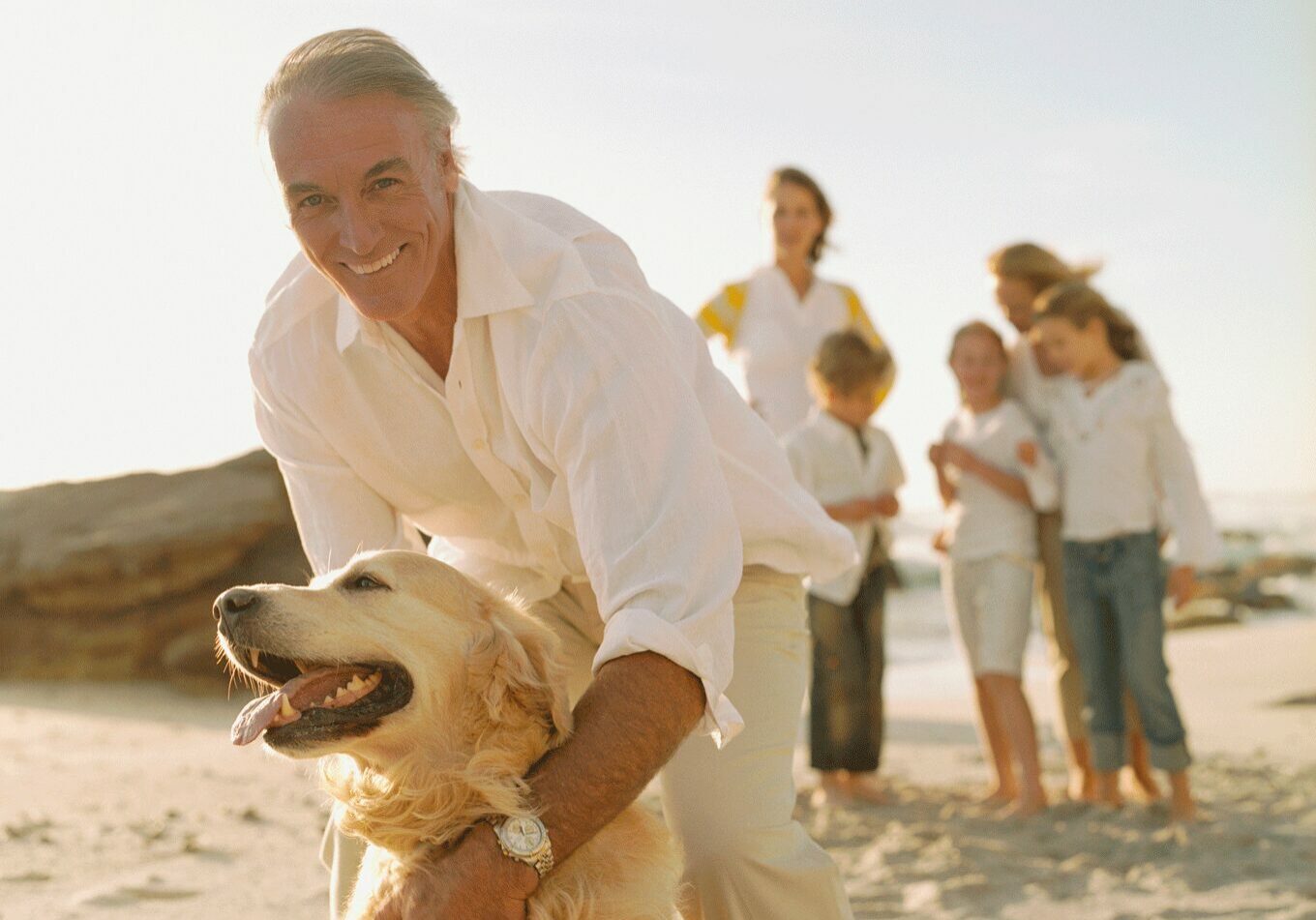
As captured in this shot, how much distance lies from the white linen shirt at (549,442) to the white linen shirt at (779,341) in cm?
341

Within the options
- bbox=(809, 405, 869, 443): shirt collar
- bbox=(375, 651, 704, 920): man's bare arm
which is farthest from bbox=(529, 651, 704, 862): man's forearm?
bbox=(809, 405, 869, 443): shirt collar

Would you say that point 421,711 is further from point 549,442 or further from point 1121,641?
point 1121,641

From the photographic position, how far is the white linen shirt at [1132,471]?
5.36m

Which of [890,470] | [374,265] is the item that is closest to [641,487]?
[374,265]

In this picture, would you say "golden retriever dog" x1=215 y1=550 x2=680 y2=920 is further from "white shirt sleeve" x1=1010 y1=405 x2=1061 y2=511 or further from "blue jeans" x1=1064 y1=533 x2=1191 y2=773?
"white shirt sleeve" x1=1010 y1=405 x2=1061 y2=511

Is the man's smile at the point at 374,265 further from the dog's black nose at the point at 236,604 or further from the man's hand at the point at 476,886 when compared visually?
the man's hand at the point at 476,886

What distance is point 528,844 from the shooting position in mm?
1997

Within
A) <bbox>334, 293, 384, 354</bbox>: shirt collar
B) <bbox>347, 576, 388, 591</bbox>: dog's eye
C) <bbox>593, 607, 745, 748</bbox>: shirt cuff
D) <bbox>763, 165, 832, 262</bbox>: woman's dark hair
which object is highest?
<bbox>763, 165, 832, 262</bbox>: woman's dark hair

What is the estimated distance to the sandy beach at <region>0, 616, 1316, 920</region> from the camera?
413 cm

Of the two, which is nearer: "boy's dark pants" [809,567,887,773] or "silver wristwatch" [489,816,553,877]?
"silver wristwatch" [489,816,553,877]

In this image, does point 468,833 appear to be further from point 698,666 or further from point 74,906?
point 74,906

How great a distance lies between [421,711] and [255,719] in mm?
310

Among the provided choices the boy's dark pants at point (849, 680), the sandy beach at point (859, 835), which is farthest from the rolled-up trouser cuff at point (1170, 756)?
the boy's dark pants at point (849, 680)

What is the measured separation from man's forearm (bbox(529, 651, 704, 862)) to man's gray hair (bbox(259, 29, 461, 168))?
1012mm
